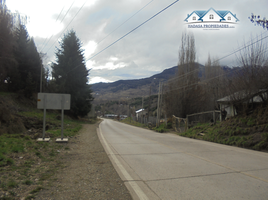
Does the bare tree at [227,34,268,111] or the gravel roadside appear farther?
the bare tree at [227,34,268,111]

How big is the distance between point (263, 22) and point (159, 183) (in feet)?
35.3

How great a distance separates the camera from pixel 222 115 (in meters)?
20.1

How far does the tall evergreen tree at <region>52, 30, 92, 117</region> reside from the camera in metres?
38.1

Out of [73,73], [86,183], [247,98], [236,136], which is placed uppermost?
[73,73]

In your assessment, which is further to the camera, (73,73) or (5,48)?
(73,73)

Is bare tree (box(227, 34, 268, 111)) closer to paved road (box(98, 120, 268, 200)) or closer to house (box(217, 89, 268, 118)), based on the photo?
house (box(217, 89, 268, 118))

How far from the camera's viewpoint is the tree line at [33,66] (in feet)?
90.9

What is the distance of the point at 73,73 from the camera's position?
38.5m

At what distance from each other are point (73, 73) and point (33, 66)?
717 cm

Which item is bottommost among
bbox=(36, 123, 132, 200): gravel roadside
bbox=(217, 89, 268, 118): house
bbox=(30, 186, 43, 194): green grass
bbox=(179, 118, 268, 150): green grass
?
bbox=(36, 123, 132, 200): gravel roadside

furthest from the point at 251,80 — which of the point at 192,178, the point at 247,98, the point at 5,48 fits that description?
the point at 5,48

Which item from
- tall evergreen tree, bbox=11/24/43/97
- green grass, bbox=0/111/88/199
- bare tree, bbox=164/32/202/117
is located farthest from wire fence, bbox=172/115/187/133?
tall evergreen tree, bbox=11/24/43/97

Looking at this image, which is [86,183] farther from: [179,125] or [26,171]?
[179,125]

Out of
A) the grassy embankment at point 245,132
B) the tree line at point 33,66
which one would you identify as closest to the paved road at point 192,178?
the grassy embankment at point 245,132
